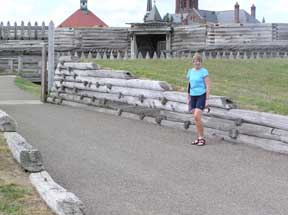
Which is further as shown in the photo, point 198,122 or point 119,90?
point 119,90

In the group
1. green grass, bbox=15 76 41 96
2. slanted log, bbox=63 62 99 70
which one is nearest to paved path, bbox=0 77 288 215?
slanted log, bbox=63 62 99 70

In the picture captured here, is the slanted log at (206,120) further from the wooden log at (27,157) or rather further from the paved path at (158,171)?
the wooden log at (27,157)

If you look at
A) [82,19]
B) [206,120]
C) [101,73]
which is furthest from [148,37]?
[82,19]

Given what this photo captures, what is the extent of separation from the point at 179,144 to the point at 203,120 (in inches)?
43.2

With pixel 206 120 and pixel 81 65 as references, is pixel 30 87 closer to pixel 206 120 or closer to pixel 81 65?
pixel 81 65

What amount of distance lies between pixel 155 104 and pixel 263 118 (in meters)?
4.16

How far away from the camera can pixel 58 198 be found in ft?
18.8

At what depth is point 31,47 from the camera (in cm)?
5044

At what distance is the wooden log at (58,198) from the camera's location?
549 cm

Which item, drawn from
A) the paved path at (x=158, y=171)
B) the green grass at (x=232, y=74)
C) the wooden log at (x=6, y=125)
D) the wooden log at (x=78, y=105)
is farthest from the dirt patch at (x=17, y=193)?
the green grass at (x=232, y=74)

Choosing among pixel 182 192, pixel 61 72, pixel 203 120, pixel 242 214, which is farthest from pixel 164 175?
pixel 61 72

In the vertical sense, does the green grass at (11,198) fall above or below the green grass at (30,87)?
above

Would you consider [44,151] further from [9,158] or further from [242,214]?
[242,214]

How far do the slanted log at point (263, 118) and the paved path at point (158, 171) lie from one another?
446mm
